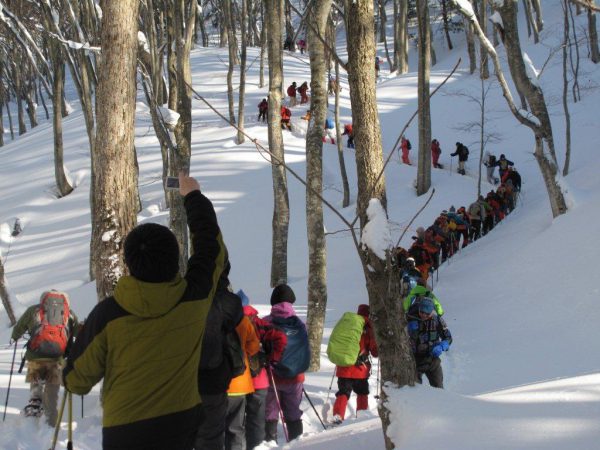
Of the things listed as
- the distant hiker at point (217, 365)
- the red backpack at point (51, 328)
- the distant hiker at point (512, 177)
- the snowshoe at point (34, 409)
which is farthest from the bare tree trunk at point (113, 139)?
the distant hiker at point (512, 177)

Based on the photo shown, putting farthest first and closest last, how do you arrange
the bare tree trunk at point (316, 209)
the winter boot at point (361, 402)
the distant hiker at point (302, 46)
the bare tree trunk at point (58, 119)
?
the distant hiker at point (302, 46) < the bare tree trunk at point (58, 119) < the bare tree trunk at point (316, 209) < the winter boot at point (361, 402)

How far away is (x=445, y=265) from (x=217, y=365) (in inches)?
487

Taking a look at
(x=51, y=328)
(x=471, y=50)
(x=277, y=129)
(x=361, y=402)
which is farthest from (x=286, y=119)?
(x=51, y=328)

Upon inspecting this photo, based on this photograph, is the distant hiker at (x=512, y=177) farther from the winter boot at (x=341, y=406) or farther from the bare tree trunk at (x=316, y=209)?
the winter boot at (x=341, y=406)

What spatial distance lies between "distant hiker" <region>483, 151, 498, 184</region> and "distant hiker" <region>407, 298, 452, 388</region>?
1706 cm

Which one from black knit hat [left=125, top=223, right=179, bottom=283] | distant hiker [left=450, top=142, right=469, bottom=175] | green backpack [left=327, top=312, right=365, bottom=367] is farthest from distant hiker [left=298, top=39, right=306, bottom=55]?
black knit hat [left=125, top=223, right=179, bottom=283]

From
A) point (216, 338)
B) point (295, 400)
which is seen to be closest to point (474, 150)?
point (295, 400)

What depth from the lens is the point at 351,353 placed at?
20.9 feet

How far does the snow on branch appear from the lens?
362cm

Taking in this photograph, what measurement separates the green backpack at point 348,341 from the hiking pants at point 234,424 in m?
1.74

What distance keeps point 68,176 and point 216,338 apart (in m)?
23.0

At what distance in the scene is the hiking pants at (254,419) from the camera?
5.34m

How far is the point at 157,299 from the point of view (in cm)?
270

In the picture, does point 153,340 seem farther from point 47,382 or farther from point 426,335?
point 426,335
